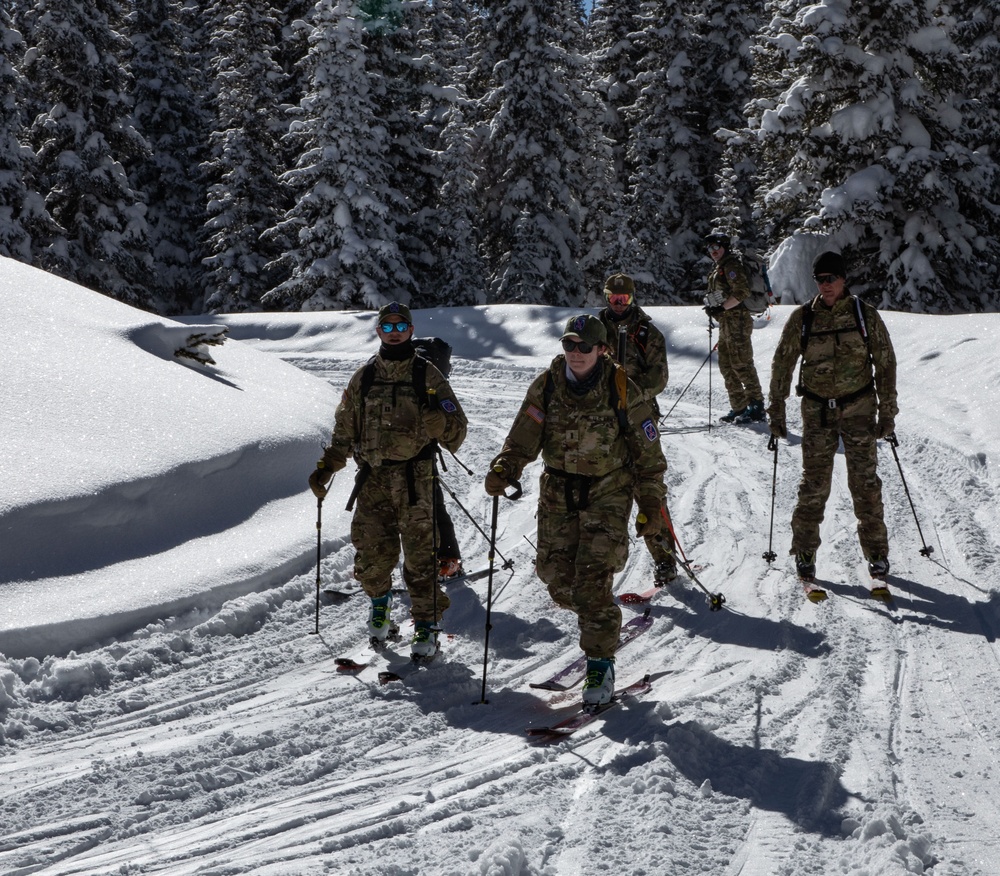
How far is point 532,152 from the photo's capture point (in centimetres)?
3045

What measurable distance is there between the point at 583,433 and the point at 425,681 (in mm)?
1924

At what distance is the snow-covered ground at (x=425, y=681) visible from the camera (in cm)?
418

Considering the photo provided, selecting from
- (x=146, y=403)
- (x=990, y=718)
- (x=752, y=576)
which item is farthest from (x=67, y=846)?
(x=146, y=403)

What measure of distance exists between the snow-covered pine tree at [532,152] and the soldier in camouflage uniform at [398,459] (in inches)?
985

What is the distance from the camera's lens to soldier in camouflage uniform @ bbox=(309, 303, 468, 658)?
6.28 meters

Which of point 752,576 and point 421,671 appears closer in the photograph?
point 421,671

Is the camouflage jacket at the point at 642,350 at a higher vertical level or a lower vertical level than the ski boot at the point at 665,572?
higher

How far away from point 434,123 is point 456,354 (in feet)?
52.5

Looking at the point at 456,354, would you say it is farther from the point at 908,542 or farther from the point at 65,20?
the point at 65,20

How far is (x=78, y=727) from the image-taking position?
213 inches

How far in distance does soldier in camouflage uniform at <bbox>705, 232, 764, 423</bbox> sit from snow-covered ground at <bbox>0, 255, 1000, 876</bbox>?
2.02m

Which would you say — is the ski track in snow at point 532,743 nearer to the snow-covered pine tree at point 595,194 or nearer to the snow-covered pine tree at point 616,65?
the snow-covered pine tree at point 595,194

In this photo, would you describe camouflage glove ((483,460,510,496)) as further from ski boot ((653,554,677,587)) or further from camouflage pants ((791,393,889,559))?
camouflage pants ((791,393,889,559))

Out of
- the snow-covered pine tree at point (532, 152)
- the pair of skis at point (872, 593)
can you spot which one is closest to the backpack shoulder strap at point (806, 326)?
the pair of skis at point (872, 593)
